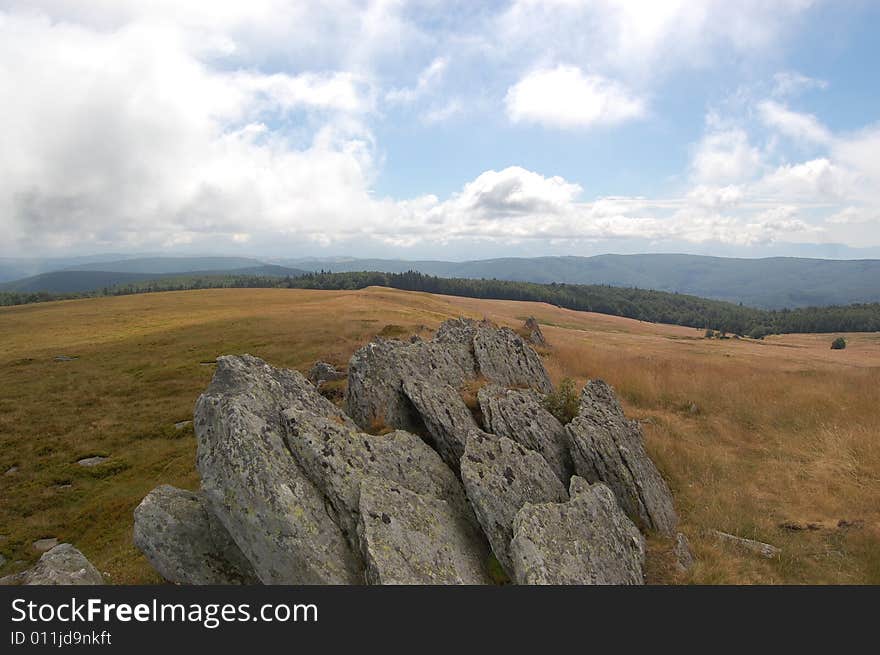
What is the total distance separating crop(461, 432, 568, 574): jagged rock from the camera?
37.4 feet

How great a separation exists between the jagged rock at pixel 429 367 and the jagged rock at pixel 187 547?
6573 millimetres

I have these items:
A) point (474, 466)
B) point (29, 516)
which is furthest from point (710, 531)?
point (29, 516)

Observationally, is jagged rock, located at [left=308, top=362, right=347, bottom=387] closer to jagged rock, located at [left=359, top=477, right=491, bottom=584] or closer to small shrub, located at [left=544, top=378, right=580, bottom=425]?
small shrub, located at [left=544, top=378, right=580, bottom=425]

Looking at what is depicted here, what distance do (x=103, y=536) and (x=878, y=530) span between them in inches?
1054

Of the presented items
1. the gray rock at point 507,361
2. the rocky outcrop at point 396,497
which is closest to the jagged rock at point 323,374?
the gray rock at point 507,361

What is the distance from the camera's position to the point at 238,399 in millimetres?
12016

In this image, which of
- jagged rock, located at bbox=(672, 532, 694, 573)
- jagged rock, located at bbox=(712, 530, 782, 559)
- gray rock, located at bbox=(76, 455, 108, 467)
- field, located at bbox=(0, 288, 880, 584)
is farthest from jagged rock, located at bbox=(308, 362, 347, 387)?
jagged rock, located at bbox=(712, 530, 782, 559)

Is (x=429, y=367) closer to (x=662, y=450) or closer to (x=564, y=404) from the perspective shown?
(x=564, y=404)

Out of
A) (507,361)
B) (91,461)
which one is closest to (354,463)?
(507,361)

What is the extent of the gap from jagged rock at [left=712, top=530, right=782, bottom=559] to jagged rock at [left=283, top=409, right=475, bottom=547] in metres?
7.85

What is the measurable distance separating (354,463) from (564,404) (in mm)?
9425

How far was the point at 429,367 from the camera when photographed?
66.4 feet

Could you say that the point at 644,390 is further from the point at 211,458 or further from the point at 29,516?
the point at 29,516

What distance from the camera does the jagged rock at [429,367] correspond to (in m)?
17.5
